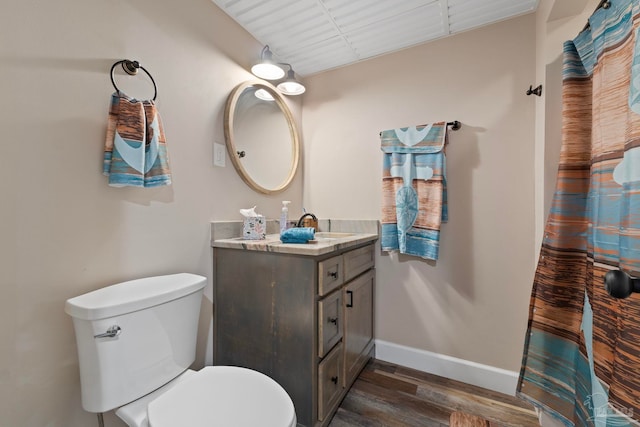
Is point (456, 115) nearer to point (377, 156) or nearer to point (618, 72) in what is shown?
point (377, 156)

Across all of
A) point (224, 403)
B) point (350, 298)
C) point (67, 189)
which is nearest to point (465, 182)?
point (350, 298)

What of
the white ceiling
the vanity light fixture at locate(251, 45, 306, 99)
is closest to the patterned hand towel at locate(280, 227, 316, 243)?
the vanity light fixture at locate(251, 45, 306, 99)

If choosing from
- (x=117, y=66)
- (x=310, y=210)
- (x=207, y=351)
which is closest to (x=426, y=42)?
(x=310, y=210)

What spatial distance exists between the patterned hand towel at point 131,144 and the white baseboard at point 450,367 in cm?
180

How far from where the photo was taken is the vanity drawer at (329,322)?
3.78ft

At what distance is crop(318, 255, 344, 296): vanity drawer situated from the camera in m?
1.15

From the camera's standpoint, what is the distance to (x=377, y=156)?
1889 millimetres

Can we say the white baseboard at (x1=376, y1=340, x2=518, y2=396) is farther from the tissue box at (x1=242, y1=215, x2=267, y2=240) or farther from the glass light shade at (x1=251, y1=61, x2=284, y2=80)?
the glass light shade at (x1=251, y1=61, x2=284, y2=80)

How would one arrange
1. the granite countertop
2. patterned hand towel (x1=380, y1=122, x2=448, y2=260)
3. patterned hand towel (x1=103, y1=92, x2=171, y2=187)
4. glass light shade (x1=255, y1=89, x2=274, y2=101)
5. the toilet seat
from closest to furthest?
the toilet seat, patterned hand towel (x1=103, y1=92, x2=171, y2=187), the granite countertop, patterned hand towel (x1=380, y1=122, x2=448, y2=260), glass light shade (x1=255, y1=89, x2=274, y2=101)

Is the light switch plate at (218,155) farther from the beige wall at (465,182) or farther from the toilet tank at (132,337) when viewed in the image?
the beige wall at (465,182)

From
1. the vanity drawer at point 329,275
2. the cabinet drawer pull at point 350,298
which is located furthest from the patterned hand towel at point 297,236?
the cabinet drawer pull at point 350,298

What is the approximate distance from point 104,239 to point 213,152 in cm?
67

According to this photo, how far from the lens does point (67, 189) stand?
89 cm

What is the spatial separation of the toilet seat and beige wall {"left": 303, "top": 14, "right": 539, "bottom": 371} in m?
1.18
